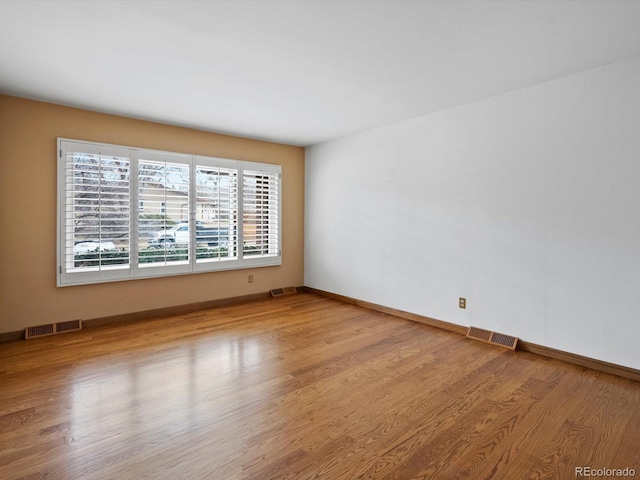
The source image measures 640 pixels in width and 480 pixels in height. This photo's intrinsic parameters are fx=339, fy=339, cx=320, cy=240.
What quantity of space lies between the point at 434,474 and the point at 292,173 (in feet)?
15.7

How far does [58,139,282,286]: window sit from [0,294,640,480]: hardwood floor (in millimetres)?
976

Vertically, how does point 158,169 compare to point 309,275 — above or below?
above

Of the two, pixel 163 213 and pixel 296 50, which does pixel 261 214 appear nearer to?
pixel 163 213

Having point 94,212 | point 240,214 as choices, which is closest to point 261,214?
point 240,214

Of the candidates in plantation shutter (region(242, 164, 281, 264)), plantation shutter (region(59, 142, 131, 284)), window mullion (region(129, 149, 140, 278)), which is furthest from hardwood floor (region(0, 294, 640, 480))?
plantation shutter (region(242, 164, 281, 264))

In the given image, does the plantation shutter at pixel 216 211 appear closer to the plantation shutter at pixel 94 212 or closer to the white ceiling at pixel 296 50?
the plantation shutter at pixel 94 212

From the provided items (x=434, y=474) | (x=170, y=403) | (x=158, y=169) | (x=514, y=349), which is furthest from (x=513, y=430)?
(x=158, y=169)

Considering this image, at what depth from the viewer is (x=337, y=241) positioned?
5324 mm

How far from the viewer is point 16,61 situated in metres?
2.71

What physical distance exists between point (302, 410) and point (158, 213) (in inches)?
126

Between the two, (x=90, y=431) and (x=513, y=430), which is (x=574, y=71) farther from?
(x=90, y=431)

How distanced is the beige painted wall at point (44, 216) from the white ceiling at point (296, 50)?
27cm

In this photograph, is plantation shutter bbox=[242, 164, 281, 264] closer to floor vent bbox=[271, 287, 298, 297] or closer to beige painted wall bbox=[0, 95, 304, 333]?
floor vent bbox=[271, 287, 298, 297]

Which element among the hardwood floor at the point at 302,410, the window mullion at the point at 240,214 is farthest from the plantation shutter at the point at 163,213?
the hardwood floor at the point at 302,410
